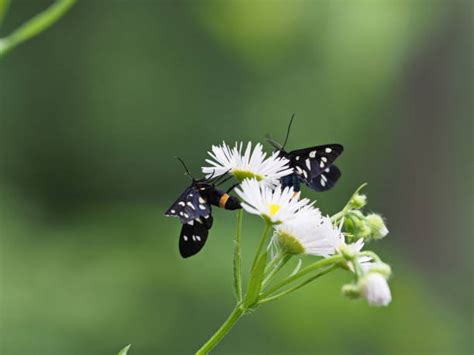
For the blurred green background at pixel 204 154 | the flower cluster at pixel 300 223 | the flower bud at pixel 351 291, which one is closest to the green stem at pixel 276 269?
the flower cluster at pixel 300 223

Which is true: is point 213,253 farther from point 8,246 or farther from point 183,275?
point 8,246

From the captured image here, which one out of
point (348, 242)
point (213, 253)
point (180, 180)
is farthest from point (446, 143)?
point (348, 242)

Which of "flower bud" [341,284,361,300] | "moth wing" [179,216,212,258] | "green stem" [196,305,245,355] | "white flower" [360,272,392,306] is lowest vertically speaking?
"white flower" [360,272,392,306]

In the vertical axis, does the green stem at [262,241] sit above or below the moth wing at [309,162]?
below

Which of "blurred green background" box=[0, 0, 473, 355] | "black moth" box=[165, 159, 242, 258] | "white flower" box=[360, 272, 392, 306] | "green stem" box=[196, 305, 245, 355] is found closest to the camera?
"green stem" box=[196, 305, 245, 355]

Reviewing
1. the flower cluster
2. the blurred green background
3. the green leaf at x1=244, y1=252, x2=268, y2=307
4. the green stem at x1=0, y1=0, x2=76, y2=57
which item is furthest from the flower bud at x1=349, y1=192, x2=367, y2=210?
the blurred green background

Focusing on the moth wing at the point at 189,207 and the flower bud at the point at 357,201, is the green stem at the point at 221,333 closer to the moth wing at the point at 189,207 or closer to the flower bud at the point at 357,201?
the moth wing at the point at 189,207

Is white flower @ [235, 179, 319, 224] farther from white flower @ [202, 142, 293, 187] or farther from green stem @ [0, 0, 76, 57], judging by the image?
green stem @ [0, 0, 76, 57]
